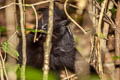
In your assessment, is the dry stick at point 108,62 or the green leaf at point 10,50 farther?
the dry stick at point 108,62

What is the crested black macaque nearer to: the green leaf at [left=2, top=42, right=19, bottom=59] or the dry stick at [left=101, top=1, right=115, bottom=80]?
the dry stick at [left=101, top=1, right=115, bottom=80]

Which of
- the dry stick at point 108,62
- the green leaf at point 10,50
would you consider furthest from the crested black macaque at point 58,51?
the green leaf at point 10,50

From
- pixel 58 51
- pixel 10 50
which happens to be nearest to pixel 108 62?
pixel 58 51

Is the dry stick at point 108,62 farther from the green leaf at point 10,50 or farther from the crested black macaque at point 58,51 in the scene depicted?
the green leaf at point 10,50

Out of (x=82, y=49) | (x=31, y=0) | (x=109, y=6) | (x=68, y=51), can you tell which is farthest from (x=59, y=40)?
(x=31, y=0)

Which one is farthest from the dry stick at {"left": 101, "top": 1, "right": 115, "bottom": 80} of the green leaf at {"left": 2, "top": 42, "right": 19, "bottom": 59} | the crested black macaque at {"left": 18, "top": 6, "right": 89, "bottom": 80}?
the green leaf at {"left": 2, "top": 42, "right": 19, "bottom": 59}

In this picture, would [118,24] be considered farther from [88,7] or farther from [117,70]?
[117,70]

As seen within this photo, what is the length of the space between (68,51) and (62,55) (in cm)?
7

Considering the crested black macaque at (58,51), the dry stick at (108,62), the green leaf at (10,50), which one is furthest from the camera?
the crested black macaque at (58,51)

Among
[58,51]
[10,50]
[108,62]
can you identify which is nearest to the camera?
[10,50]

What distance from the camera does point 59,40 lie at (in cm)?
228

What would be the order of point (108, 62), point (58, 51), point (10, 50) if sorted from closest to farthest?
1. point (10, 50)
2. point (108, 62)
3. point (58, 51)

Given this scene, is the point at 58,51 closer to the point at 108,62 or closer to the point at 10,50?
the point at 108,62

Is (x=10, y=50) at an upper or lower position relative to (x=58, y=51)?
upper
